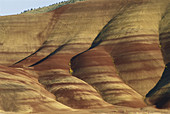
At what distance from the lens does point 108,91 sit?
216ft

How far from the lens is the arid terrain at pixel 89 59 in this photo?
57.4 metres

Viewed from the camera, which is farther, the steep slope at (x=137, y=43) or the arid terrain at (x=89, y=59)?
the steep slope at (x=137, y=43)

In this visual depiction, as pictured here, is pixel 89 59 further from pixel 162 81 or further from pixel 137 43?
pixel 162 81

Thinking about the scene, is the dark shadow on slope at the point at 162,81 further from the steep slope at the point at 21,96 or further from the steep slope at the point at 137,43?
the steep slope at the point at 21,96

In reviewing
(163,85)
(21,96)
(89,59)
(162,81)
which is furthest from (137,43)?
(21,96)

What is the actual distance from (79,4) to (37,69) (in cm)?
3964

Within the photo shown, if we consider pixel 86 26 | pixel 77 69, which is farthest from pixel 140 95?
pixel 86 26

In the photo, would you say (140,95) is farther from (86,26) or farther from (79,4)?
(79,4)

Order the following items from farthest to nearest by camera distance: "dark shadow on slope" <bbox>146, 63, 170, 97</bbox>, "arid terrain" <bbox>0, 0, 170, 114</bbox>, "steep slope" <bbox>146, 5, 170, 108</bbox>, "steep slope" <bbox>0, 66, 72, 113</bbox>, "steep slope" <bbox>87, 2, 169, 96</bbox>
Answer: "steep slope" <bbox>87, 2, 169, 96</bbox> < "dark shadow on slope" <bbox>146, 63, 170, 97</bbox> < "steep slope" <bbox>146, 5, 170, 108</bbox> < "arid terrain" <bbox>0, 0, 170, 114</bbox> < "steep slope" <bbox>0, 66, 72, 113</bbox>

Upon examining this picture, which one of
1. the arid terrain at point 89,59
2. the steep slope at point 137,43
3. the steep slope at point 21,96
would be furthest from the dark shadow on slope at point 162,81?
the steep slope at point 21,96

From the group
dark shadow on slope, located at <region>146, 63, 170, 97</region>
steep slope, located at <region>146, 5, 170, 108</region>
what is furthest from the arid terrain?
dark shadow on slope, located at <region>146, 63, 170, 97</region>

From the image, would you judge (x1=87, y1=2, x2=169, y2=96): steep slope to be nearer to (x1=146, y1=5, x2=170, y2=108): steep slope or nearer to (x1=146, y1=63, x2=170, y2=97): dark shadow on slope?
(x1=146, y1=63, x2=170, y2=97): dark shadow on slope

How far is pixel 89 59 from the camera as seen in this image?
75.1m

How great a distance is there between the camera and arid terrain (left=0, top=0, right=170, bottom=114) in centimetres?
5738
